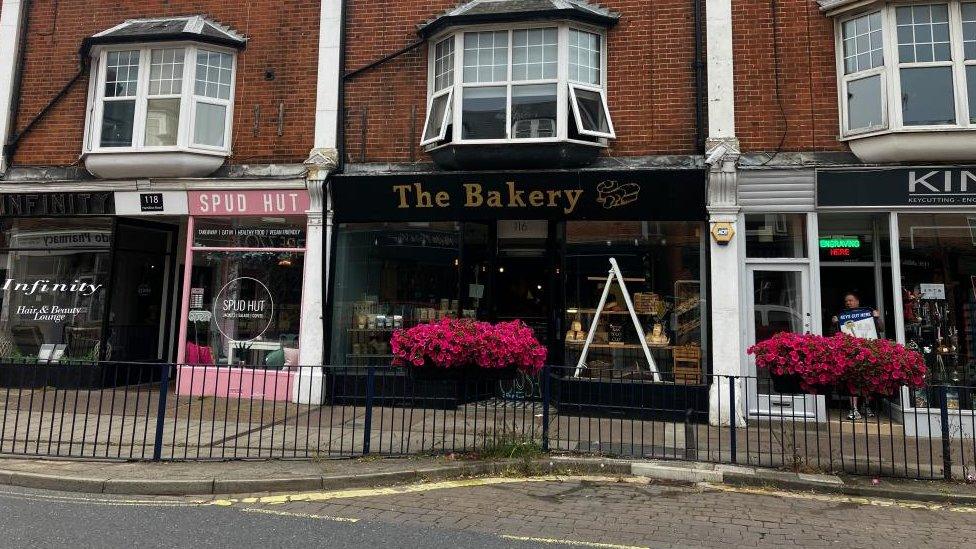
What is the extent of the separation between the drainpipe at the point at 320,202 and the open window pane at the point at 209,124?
1.93 metres

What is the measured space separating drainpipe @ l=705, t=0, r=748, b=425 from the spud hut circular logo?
307 inches

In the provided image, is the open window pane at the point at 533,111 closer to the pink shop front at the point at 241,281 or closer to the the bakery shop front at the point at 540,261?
the the bakery shop front at the point at 540,261

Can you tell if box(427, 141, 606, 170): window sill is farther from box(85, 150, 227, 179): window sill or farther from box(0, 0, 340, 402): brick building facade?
box(85, 150, 227, 179): window sill

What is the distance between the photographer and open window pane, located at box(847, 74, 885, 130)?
29.2ft

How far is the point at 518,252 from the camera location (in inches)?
424

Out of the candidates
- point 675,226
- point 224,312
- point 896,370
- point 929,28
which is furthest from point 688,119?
point 224,312

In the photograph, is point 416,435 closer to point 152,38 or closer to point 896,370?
point 896,370

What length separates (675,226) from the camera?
9633mm

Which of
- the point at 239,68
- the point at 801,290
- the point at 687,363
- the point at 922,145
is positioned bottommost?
the point at 687,363

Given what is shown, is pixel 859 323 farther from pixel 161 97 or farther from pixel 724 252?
pixel 161 97

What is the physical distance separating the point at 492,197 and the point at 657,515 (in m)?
5.99

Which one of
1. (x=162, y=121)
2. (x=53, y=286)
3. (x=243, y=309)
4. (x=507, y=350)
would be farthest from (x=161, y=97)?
(x=507, y=350)

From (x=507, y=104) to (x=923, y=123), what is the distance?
20.5 feet

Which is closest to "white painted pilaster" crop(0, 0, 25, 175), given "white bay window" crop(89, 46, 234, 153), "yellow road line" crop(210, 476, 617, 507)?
"white bay window" crop(89, 46, 234, 153)
